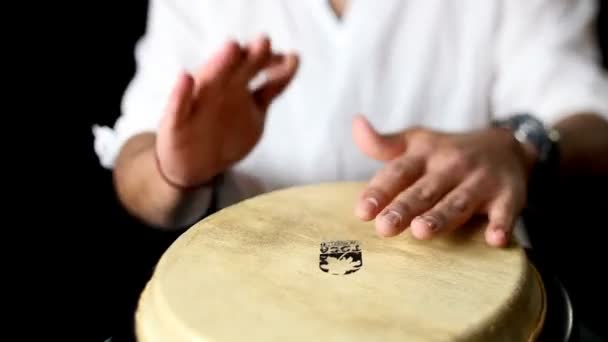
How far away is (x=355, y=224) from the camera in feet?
1.68

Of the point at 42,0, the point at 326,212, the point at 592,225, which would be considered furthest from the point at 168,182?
the point at 592,225

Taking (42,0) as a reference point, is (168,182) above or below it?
below

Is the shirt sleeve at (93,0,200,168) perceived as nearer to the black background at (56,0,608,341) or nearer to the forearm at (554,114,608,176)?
the black background at (56,0,608,341)

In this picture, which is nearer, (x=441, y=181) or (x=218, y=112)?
(x=441, y=181)

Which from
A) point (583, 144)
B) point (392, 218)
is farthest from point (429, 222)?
point (583, 144)

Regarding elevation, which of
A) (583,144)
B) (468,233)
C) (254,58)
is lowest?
(583,144)

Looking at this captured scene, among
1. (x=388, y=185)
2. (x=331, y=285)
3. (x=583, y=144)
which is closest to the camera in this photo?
(x=331, y=285)

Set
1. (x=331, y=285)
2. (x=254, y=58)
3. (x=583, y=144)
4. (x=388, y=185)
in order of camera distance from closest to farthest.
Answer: (x=331, y=285)
(x=388, y=185)
(x=254, y=58)
(x=583, y=144)

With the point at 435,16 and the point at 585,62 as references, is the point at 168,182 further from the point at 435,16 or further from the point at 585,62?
the point at 585,62

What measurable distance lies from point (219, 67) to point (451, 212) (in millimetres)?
242

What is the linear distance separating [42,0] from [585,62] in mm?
646

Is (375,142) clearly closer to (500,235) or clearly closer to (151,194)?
(500,235)

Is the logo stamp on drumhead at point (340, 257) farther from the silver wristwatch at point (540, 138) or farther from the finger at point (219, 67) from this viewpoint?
the silver wristwatch at point (540, 138)

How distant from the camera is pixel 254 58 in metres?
0.65
